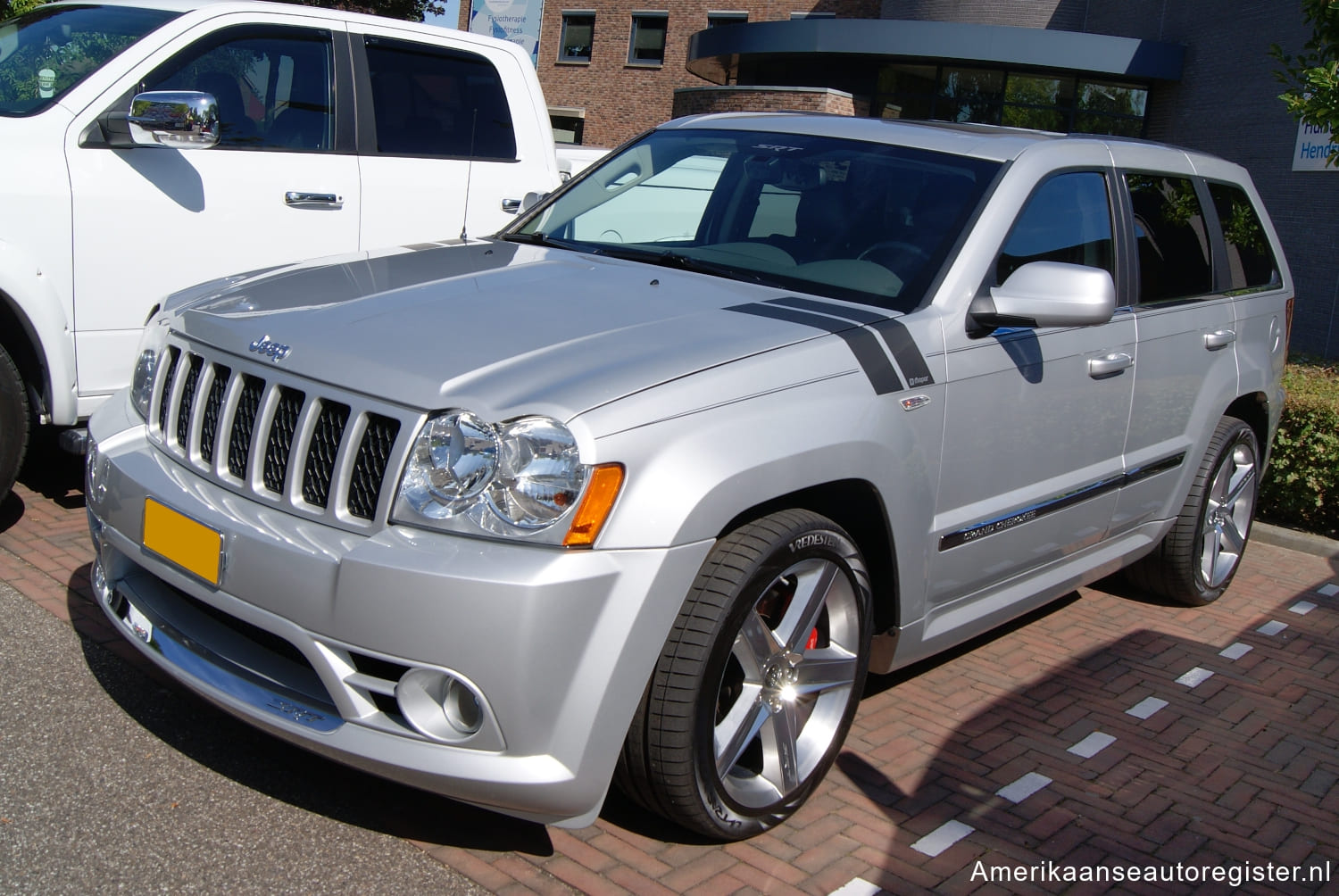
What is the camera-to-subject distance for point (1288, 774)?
3.98m

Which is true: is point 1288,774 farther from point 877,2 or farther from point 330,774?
point 877,2

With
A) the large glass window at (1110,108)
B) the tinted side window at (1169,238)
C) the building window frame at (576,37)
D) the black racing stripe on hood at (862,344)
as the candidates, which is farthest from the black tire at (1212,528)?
the building window frame at (576,37)

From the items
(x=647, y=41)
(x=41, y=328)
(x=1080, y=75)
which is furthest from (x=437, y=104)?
(x=647, y=41)

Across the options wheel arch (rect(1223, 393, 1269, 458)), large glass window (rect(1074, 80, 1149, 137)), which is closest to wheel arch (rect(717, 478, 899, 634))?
wheel arch (rect(1223, 393, 1269, 458))

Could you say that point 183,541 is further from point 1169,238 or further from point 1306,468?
point 1306,468

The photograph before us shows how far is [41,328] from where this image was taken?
4.68 m

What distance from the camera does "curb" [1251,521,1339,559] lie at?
6.77 metres

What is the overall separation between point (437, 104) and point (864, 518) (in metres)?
3.72

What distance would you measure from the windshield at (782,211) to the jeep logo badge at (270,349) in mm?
1311

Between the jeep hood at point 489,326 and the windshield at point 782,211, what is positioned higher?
the windshield at point 782,211

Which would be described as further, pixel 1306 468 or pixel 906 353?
pixel 1306 468

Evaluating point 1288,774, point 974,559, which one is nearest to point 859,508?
point 974,559

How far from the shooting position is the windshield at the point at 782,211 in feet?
12.3

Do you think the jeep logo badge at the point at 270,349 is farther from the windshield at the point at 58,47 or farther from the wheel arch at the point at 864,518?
the windshield at the point at 58,47
